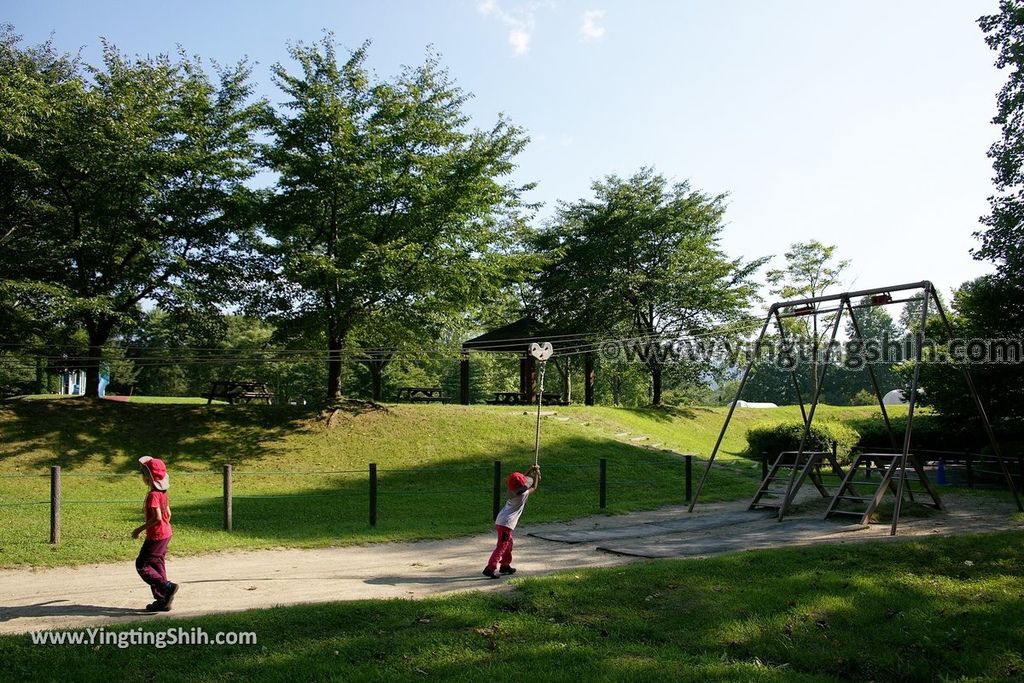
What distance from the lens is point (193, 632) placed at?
601 centimetres

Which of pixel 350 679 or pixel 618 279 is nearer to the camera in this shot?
pixel 350 679

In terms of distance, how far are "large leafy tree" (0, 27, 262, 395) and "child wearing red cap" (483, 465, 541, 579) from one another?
666 inches

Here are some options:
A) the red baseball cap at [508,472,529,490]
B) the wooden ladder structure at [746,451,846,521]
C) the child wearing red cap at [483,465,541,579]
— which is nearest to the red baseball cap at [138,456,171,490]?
the child wearing red cap at [483,465,541,579]

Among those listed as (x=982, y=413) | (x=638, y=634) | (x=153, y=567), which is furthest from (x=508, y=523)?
(x=982, y=413)

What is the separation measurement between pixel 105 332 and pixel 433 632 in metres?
21.9

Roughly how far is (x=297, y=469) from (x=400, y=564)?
34.2 ft

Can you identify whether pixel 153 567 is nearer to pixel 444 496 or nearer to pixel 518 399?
pixel 444 496

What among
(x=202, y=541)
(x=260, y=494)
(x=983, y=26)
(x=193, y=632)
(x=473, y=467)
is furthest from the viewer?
(x=473, y=467)

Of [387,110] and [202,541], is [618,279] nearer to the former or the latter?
[387,110]

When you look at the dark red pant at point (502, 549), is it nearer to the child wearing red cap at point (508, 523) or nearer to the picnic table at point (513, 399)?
the child wearing red cap at point (508, 523)

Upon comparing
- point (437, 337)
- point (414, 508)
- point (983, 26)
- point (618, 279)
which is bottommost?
point (414, 508)

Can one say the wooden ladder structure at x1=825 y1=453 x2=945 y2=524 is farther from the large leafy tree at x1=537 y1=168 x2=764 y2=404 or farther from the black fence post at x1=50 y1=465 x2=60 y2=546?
the large leafy tree at x1=537 y1=168 x2=764 y2=404

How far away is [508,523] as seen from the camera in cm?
880

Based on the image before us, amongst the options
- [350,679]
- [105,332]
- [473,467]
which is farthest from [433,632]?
[105,332]
